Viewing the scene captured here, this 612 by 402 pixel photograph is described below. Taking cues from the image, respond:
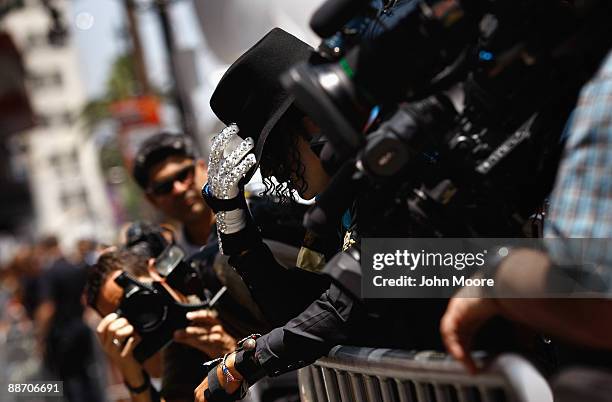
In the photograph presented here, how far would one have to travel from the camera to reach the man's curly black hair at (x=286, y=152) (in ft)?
6.71

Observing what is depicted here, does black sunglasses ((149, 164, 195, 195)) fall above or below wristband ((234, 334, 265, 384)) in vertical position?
below

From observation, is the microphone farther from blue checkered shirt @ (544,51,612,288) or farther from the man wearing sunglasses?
the man wearing sunglasses

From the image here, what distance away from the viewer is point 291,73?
147cm

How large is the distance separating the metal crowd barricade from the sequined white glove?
523 millimetres

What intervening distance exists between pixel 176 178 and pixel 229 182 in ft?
4.72

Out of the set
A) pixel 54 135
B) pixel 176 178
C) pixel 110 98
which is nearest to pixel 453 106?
pixel 176 178

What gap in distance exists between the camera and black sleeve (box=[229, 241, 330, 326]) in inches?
90.9

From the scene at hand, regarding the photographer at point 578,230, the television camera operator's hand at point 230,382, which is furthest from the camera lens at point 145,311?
the photographer at point 578,230

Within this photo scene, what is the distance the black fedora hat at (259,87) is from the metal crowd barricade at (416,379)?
55cm

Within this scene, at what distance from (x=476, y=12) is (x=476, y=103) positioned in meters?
0.16

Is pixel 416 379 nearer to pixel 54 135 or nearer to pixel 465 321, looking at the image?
pixel 465 321

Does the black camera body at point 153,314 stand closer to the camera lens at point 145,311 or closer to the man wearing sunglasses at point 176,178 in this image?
the camera lens at point 145,311

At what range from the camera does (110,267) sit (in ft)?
9.87

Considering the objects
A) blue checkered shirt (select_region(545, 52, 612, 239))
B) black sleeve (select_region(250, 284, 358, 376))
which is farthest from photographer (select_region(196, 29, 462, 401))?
blue checkered shirt (select_region(545, 52, 612, 239))
